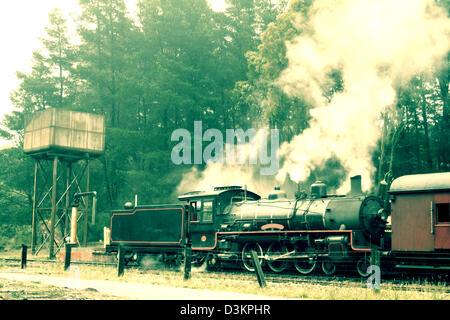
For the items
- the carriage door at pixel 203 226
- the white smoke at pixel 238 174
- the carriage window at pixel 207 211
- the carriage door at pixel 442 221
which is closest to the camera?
the carriage door at pixel 442 221

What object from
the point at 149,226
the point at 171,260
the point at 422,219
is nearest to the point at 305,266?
the point at 422,219

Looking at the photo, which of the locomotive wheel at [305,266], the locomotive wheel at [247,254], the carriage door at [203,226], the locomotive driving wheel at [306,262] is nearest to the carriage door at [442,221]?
the locomotive driving wheel at [306,262]

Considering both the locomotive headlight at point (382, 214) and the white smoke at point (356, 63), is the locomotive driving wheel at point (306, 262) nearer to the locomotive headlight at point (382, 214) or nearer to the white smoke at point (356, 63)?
the locomotive headlight at point (382, 214)

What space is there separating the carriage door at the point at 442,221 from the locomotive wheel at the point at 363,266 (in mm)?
2231

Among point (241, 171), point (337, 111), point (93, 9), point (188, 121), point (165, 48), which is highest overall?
point (93, 9)

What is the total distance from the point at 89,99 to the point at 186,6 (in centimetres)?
1053

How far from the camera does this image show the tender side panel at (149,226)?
17.3 meters

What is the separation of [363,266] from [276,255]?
9.11 feet

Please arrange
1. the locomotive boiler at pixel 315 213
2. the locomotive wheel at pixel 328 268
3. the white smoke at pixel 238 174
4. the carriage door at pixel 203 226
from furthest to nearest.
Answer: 1. the white smoke at pixel 238 174
2. the carriage door at pixel 203 226
3. the locomotive wheel at pixel 328 268
4. the locomotive boiler at pixel 315 213

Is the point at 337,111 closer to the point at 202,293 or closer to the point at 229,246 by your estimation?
the point at 229,246

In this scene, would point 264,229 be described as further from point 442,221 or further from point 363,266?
point 442,221

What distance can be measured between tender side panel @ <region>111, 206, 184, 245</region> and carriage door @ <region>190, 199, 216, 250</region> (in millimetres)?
788

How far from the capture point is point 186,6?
39.2 metres

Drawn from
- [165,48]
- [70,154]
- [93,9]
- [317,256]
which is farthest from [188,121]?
[317,256]
